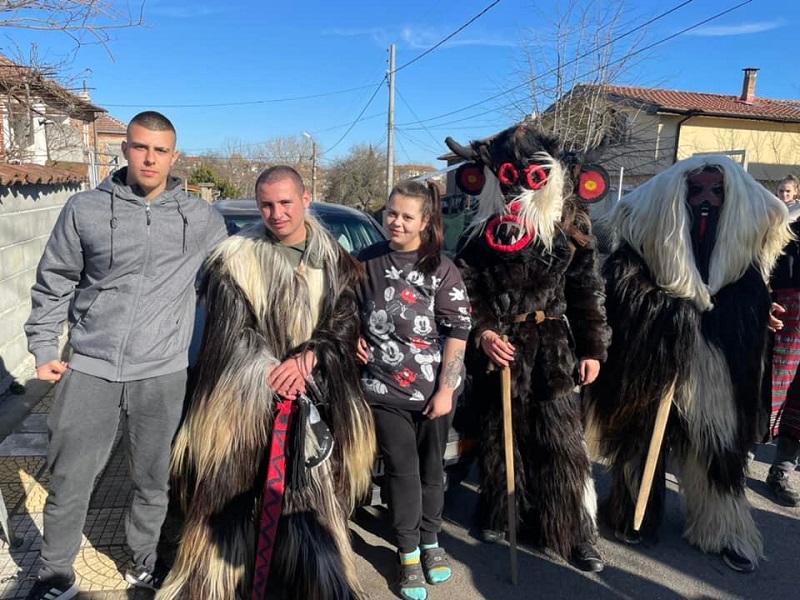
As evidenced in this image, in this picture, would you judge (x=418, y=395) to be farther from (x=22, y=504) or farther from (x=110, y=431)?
(x=22, y=504)

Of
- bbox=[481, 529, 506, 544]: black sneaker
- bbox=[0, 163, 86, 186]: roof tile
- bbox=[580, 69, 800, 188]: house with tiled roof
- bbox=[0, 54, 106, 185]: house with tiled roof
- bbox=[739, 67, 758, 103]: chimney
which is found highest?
bbox=[739, 67, 758, 103]: chimney

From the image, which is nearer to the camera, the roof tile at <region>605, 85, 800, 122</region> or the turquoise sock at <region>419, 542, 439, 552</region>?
the turquoise sock at <region>419, 542, 439, 552</region>

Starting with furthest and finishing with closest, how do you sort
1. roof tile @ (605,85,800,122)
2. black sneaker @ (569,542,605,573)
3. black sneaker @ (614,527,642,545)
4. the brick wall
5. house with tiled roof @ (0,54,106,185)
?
roof tile @ (605,85,800,122), house with tiled roof @ (0,54,106,185), the brick wall, black sneaker @ (614,527,642,545), black sneaker @ (569,542,605,573)

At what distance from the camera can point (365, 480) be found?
2.57 meters

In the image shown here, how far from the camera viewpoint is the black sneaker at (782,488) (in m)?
3.50

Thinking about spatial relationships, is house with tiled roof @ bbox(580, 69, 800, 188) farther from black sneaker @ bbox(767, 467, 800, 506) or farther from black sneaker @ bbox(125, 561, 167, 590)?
black sneaker @ bbox(125, 561, 167, 590)

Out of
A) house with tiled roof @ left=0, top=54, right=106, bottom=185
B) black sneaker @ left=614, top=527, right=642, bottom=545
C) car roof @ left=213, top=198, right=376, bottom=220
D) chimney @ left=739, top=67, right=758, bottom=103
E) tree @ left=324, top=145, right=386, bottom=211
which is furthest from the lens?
tree @ left=324, top=145, right=386, bottom=211

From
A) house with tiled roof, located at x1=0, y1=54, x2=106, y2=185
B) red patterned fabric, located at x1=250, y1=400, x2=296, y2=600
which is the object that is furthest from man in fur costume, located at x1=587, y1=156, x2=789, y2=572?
house with tiled roof, located at x1=0, y1=54, x2=106, y2=185

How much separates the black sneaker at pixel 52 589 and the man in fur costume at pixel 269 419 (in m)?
0.44

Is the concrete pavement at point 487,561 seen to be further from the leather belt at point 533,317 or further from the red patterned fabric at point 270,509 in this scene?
the leather belt at point 533,317

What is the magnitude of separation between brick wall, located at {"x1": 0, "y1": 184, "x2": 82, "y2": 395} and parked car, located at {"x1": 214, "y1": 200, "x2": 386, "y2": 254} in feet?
6.07

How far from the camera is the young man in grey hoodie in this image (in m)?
2.22

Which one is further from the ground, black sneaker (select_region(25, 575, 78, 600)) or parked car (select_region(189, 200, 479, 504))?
parked car (select_region(189, 200, 479, 504))

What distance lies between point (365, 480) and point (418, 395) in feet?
1.61
